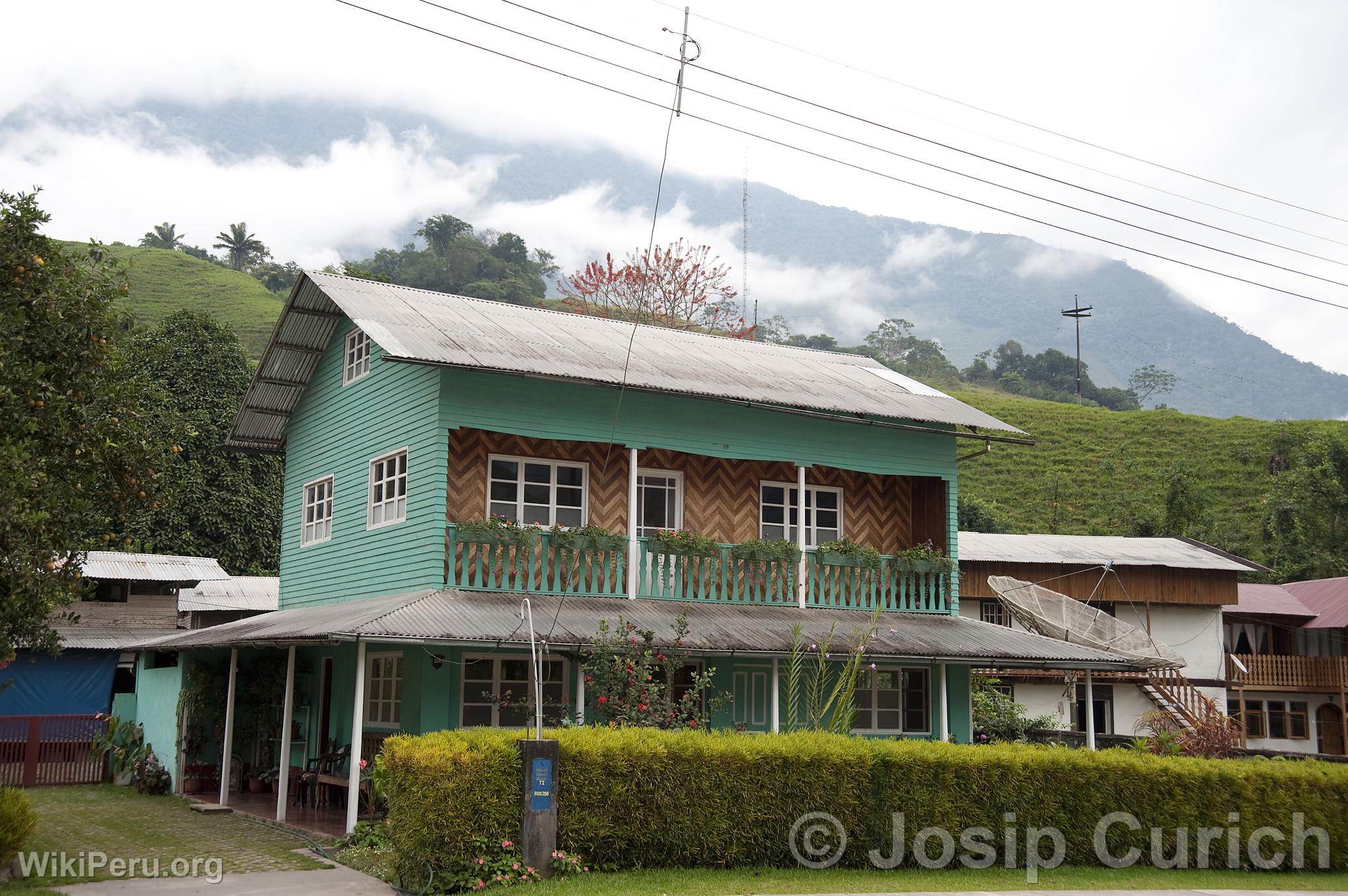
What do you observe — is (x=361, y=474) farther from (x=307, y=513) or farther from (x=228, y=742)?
(x=228, y=742)

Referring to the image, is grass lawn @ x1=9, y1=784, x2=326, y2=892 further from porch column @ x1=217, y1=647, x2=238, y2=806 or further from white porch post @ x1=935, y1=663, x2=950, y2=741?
white porch post @ x1=935, y1=663, x2=950, y2=741

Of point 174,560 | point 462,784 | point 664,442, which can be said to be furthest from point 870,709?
point 174,560

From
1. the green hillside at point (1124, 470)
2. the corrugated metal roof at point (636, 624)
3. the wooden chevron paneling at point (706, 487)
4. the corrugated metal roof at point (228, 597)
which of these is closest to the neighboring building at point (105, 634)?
the corrugated metal roof at point (228, 597)

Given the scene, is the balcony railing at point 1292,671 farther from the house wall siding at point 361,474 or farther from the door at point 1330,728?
the house wall siding at point 361,474

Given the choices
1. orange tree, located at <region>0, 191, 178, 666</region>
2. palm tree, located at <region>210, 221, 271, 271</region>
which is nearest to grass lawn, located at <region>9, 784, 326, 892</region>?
orange tree, located at <region>0, 191, 178, 666</region>

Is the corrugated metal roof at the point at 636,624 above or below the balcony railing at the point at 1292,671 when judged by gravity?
above

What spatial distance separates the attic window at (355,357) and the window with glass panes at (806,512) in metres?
7.22

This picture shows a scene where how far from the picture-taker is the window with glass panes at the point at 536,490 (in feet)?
61.3

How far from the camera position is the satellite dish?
24.0 m

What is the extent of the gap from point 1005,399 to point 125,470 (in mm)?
74214

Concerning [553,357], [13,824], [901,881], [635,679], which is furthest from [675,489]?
[13,824]

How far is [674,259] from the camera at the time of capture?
5419 centimetres

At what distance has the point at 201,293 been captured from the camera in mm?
85062

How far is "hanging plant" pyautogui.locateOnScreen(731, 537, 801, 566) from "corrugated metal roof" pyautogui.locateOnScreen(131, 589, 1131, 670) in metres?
0.79
